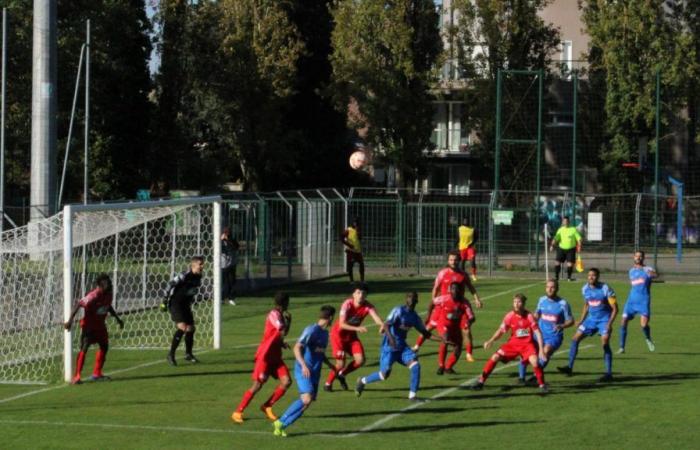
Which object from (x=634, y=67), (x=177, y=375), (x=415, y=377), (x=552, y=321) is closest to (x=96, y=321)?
(x=177, y=375)

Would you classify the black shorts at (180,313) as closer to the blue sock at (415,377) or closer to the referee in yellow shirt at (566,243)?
the blue sock at (415,377)

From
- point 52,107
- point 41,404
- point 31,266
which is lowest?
point 41,404

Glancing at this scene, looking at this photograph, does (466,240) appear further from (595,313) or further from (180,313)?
(180,313)

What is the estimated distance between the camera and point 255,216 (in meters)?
38.8

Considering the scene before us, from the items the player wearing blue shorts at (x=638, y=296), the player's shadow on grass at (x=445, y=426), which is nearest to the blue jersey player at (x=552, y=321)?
the player's shadow on grass at (x=445, y=426)

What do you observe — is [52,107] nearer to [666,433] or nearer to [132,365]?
[132,365]

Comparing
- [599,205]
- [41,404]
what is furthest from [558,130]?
[41,404]

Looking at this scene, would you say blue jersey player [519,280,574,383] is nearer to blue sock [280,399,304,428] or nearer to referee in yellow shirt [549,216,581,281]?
blue sock [280,399,304,428]

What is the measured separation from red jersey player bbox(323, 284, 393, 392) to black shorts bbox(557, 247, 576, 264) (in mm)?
21332

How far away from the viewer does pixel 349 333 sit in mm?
19453

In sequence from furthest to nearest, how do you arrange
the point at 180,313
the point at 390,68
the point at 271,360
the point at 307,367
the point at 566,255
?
the point at 390,68
the point at 566,255
the point at 180,313
the point at 271,360
the point at 307,367

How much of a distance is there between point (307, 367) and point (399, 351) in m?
2.77

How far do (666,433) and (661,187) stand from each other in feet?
166

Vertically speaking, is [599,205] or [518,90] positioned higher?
[518,90]
